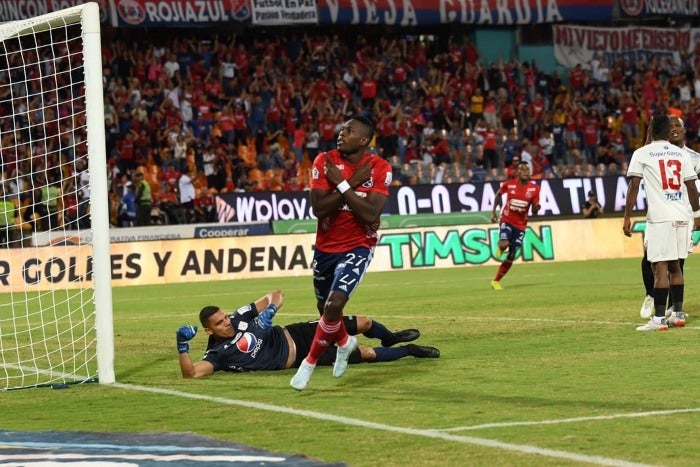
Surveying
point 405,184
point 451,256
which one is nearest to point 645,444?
point 451,256

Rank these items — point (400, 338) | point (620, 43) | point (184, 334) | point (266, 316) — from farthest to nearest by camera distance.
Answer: point (620, 43)
point (400, 338)
point (266, 316)
point (184, 334)

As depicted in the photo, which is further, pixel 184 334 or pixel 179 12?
pixel 179 12

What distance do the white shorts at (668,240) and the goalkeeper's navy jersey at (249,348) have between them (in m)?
4.16

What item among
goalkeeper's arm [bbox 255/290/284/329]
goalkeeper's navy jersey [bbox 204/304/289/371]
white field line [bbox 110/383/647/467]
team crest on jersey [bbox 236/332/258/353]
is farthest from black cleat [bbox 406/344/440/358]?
white field line [bbox 110/383/647/467]

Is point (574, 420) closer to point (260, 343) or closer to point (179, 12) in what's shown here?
point (260, 343)

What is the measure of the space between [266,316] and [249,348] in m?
0.33

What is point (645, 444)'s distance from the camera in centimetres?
695

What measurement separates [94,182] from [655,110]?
1383 inches

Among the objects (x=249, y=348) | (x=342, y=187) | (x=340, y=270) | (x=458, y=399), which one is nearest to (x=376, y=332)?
(x=249, y=348)

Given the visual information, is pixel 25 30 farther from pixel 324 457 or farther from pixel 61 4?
pixel 61 4

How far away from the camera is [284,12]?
1545 inches

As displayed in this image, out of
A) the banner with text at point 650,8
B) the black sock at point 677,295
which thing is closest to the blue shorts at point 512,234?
the black sock at point 677,295

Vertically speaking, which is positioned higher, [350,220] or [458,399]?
[350,220]

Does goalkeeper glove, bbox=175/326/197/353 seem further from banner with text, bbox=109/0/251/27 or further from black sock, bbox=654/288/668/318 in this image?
banner with text, bbox=109/0/251/27
